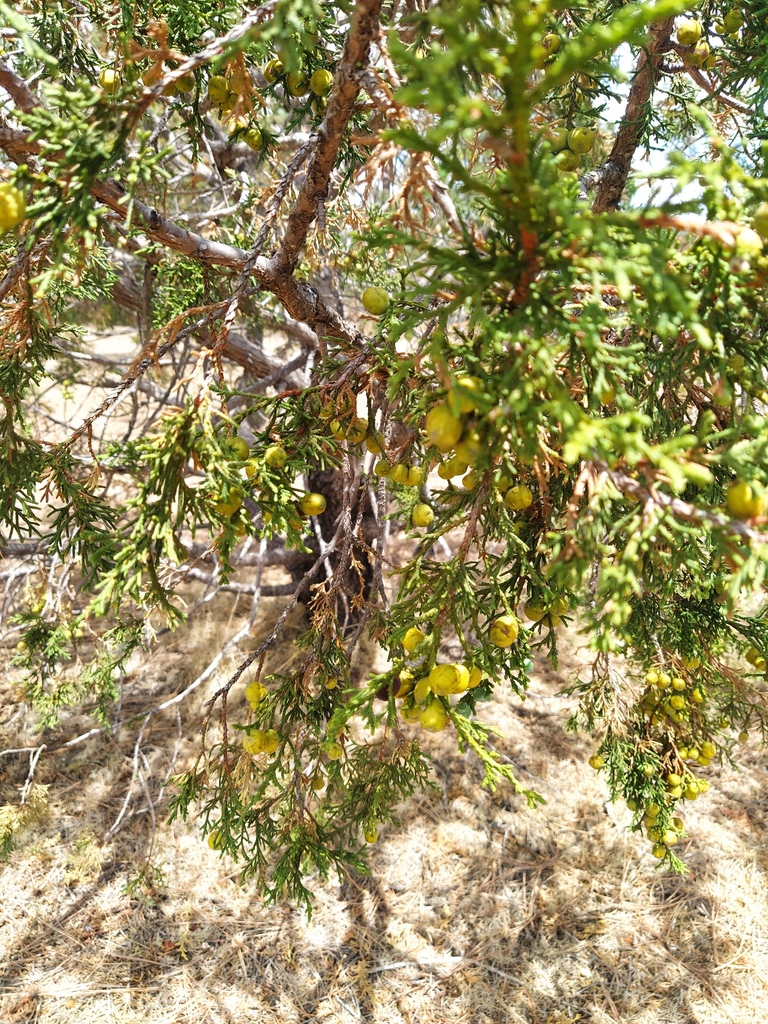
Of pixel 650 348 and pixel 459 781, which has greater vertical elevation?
pixel 650 348

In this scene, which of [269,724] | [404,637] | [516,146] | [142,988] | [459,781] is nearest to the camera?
[516,146]

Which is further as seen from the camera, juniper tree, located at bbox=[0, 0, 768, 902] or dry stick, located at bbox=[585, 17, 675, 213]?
dry stick, located at bbox=[585, 17, 675, 213]

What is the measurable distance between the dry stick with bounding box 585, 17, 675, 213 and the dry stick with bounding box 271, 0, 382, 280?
1563mm

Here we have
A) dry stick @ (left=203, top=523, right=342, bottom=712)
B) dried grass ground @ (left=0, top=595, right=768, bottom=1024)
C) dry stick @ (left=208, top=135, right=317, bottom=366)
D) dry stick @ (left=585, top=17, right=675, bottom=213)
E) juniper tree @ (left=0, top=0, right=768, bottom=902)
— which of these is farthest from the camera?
dried grass ground @ (left=0, top=595, right=768, bottom=1024)

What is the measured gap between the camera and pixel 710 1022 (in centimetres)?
316

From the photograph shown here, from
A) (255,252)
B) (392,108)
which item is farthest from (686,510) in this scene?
(255,252)

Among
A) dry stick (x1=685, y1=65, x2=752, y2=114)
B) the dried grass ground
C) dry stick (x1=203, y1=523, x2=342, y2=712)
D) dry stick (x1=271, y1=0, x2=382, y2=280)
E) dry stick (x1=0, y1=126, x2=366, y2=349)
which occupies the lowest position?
the dried grass ground

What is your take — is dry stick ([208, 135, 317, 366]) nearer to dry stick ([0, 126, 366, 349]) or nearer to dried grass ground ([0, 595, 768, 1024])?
dry stick ([0, 126, 366, 349])

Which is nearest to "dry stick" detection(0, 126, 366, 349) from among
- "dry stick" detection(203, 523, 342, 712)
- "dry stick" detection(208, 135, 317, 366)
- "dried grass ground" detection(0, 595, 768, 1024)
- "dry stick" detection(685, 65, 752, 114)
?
"dry stick" detection(208, 135, 317, 366)

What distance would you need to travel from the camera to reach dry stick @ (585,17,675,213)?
2.56 m

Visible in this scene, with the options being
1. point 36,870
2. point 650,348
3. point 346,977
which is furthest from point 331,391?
point 36,870

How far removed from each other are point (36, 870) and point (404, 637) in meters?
4.02

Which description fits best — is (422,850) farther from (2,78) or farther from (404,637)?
(2,78)

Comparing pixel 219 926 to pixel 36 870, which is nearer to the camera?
pixel 219 926
